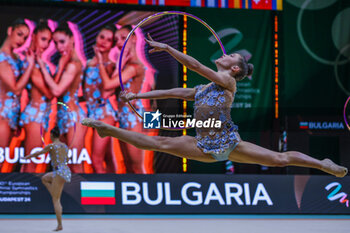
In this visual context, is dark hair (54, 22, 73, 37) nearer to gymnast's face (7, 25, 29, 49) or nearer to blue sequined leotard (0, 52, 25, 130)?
gymnast's face (7, 25, 29, 49)

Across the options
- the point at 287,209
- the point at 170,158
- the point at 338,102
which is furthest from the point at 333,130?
the point at 170,158

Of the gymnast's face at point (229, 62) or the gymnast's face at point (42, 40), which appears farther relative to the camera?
the gymnast's face at point (42, 40)

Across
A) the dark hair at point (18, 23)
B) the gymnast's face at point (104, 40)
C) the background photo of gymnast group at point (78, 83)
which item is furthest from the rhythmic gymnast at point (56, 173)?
the dark hair at point (18, 23)

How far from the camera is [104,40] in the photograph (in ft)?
36.9

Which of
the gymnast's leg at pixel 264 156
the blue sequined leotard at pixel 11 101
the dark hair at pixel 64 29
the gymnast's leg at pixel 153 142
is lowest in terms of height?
the gymnast's leg at pixel 264 156

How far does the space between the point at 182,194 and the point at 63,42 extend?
4050mm

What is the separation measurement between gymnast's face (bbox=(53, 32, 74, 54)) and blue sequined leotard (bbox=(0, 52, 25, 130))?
84cm

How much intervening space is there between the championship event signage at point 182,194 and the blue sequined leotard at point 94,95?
4.81 ft

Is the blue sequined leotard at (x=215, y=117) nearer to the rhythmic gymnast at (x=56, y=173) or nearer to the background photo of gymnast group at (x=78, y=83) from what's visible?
the rhythmic gymnast at (x=56, y=173)

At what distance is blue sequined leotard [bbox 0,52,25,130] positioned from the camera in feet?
35.9

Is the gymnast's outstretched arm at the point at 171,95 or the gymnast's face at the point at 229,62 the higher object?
the gymnast's face at the point at 229,62

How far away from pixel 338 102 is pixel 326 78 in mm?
623

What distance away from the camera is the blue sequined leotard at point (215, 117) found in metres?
5.17
